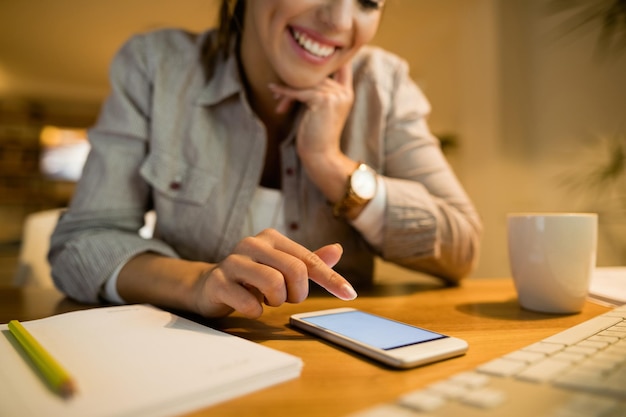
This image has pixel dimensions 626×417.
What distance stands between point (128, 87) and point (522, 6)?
2.29 meters

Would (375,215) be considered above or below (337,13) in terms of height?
below

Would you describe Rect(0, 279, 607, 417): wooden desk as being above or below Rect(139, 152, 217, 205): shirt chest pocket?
below

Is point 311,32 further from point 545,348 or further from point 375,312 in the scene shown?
point 545,348

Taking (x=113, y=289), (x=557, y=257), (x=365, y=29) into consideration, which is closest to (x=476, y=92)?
(x=365, y=29)

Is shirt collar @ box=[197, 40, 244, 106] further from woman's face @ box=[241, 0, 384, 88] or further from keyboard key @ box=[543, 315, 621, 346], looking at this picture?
keyboard key @ box=[543, 315, 621, 346]

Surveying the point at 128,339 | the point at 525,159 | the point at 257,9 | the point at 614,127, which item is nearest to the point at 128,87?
the point at 257,9

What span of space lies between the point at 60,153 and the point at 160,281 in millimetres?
4962

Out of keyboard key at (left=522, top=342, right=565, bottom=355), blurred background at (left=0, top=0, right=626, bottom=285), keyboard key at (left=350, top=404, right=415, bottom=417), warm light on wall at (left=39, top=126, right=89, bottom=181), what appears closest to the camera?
keyboard key at (left=350, top=404, right=415, bottom=417)

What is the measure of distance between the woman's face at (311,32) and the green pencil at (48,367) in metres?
0.56

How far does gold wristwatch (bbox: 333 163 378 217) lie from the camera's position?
2.22 ft

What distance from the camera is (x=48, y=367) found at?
25 centimetres

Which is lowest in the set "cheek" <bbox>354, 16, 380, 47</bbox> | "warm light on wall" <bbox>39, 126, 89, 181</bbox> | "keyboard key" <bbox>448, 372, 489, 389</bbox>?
"warm light on wall" <bbox>39, 126, 89, 181</bbox>

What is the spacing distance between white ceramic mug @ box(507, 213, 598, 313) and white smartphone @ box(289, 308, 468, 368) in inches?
8.3

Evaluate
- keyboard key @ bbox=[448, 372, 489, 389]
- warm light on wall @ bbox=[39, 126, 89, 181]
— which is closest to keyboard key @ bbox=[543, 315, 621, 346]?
keyboard key @ bbox=[448, 372, 489, 389]
